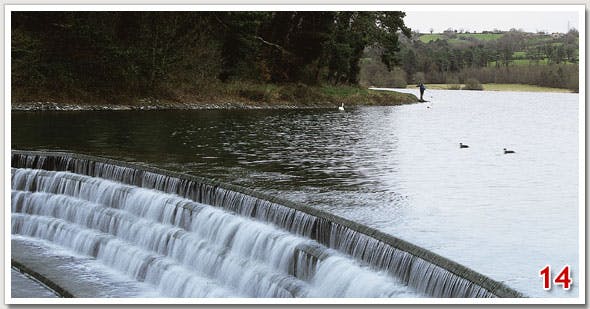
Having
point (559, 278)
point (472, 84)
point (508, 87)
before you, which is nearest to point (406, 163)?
point (559, 278)

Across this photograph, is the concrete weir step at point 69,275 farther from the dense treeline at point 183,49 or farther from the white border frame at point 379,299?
the dense treeline at point 183,49

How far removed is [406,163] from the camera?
25.8 meters

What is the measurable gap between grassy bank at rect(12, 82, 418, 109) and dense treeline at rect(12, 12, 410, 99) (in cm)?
32

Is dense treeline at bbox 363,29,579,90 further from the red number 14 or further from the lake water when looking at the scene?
the red number 14

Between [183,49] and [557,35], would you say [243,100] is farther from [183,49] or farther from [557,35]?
[557,35]

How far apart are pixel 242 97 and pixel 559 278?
155ft

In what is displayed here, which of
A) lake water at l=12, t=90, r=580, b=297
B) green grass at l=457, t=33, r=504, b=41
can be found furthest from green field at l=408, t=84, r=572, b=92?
green grass at l=457, t=33, r=504, b=41

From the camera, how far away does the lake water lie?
15.4 metres

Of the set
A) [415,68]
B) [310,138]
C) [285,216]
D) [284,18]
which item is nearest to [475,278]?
[285,216]

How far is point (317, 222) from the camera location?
16094 millimetres

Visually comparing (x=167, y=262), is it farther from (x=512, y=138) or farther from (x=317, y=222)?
(x=512, y=138)

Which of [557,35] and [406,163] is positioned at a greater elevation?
[557,35]

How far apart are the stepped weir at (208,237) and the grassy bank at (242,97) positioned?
71.4 feet

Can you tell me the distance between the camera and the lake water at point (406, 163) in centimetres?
1538
